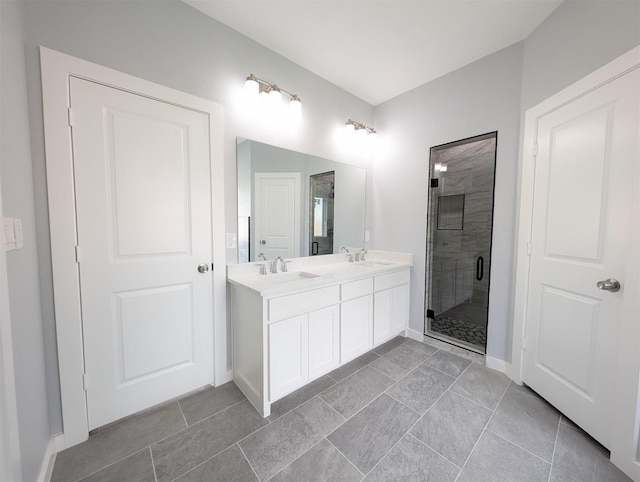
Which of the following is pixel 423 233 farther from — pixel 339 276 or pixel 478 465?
pixel 478 465

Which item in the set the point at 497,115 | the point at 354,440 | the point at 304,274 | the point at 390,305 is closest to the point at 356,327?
the point at 390,305

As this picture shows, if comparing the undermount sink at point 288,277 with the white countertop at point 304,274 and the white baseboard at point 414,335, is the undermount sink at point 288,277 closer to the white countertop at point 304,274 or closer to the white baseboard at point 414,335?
the white countertop at point 304,274

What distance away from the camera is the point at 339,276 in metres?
1.96

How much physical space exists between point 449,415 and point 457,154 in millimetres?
2623

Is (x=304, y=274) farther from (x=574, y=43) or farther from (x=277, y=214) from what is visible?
(x=574, y=43)

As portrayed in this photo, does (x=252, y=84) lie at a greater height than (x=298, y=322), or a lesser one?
greater

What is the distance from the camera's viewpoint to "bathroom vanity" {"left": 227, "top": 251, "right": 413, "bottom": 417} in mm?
1604

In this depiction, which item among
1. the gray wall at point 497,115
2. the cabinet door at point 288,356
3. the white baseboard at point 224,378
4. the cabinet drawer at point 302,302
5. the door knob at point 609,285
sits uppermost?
the gray wall at point 497,115

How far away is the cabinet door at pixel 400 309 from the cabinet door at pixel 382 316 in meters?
0.07

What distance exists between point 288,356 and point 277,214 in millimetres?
1170

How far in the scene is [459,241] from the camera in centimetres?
323

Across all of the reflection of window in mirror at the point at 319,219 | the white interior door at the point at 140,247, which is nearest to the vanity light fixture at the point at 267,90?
the white interior door at the point at 140,247

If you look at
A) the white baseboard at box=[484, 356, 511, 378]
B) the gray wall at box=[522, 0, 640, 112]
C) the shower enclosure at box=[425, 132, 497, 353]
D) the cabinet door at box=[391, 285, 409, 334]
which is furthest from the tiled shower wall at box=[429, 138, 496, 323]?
the gray wall at box=[522, 0, 640, 112]

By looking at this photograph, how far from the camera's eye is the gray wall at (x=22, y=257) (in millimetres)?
998
